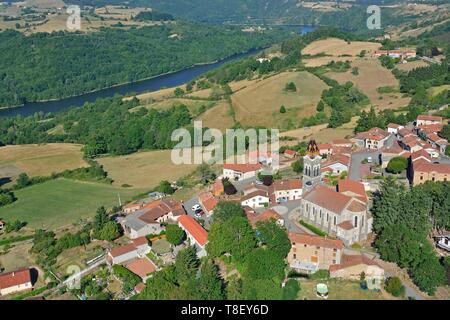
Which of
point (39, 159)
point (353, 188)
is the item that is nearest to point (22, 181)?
point (39, 159)

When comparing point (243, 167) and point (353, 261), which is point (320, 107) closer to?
point (243, 167)

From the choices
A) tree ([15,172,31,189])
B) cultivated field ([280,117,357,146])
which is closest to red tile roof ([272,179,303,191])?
cultivated field ([280,117,357,146])

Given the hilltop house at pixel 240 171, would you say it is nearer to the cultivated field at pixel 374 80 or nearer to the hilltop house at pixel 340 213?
the hilltop house at pixel 340 213

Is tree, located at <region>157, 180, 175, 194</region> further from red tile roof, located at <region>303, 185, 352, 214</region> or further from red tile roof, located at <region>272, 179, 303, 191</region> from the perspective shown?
red tile roof, located at <region>303, 185, 352, 214</region>

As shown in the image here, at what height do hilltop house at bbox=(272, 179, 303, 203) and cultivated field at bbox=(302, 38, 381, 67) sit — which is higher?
cultivated field at bbox=(302, 38, 381, 67)

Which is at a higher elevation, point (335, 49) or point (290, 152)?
point (335, 49)

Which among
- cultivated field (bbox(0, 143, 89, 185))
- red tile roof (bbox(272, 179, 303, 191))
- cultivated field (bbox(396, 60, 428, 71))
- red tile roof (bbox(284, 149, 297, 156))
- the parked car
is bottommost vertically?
cultivated field (bbox(0, 143, 89, 185))
